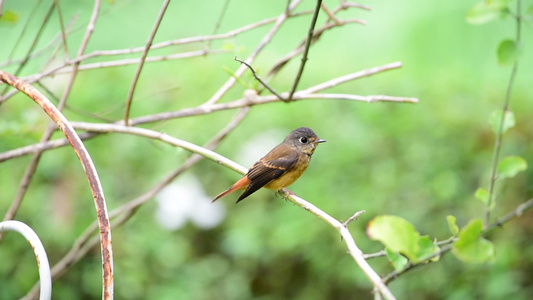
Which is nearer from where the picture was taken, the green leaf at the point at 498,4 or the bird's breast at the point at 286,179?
the green leaf at the point at 498,4

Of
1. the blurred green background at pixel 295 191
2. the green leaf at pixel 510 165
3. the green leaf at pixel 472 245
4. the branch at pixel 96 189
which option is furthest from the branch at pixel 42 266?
the blurred green background at pixel 295 191

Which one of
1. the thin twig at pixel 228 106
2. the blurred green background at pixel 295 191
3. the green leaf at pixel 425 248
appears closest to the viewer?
the green leaf at pixel 425 248

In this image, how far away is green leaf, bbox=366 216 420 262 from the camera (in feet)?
3.57

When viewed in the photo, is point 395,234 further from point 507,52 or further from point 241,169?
point 241,169

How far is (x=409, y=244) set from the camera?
1.11 meters

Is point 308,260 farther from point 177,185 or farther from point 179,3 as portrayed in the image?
point 179,3

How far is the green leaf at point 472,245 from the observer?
3.48ft

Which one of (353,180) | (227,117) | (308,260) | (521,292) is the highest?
(227,117)

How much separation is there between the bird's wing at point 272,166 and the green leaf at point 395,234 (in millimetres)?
1587

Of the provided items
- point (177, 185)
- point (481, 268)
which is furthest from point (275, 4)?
point (481, 268)

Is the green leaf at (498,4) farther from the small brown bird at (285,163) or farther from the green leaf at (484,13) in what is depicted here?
the small brown bird at (285,163)

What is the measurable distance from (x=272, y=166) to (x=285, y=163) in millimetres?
78

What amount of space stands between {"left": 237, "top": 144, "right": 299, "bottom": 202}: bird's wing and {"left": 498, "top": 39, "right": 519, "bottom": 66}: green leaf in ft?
4.62

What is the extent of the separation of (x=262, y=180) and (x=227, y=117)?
2152 millimetres
